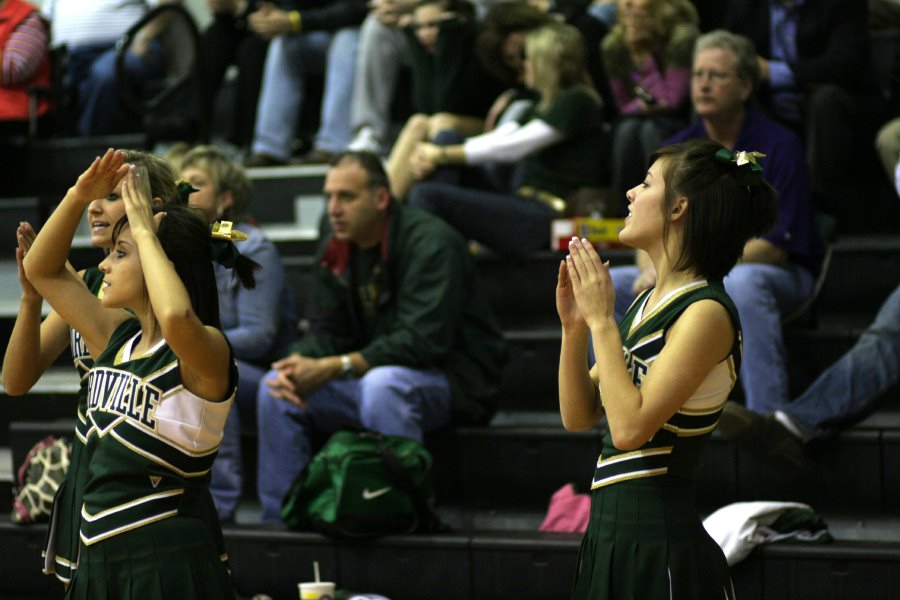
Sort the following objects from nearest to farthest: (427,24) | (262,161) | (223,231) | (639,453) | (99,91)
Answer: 1. (639,453)
2. (223,231)
3. (427,24)
4. (262,161)
5. (99,91)

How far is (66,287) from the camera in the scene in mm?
3002

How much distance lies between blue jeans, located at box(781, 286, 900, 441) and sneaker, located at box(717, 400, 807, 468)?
5cm

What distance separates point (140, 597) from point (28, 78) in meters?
4.36

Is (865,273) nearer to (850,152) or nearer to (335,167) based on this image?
(850,152)

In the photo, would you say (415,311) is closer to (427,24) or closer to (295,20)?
(427,24)

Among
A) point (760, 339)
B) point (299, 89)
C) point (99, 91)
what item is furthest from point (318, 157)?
point (760, 339)

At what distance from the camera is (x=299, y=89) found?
22.1 feet

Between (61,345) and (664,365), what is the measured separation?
155 cm

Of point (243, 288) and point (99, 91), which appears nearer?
point (243, 288)

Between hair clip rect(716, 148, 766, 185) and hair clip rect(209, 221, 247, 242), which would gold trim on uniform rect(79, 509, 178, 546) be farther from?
hair clip rect(716, 148, 766, 185)

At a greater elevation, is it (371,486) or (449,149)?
(449,149)

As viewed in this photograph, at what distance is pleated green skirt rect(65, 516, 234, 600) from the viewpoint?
2.62m

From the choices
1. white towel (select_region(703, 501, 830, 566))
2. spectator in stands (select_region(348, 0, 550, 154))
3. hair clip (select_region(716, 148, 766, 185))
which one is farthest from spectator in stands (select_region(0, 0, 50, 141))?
hair clip (select_region(716, 148, 766, 185))

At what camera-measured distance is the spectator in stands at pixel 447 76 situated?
5.91 metres
